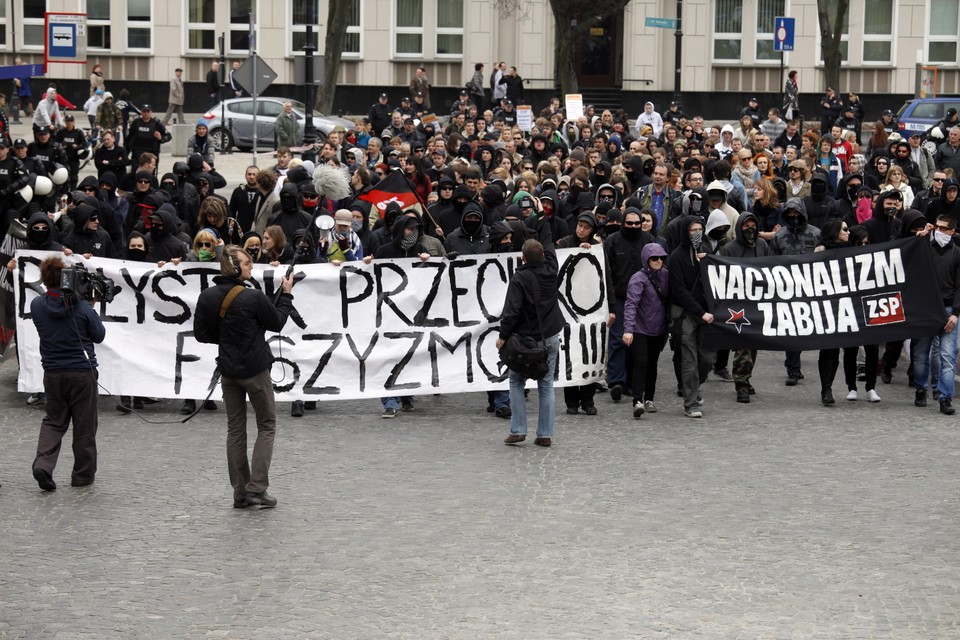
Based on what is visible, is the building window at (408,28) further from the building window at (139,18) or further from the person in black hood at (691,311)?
the person in black hood at (691,311)

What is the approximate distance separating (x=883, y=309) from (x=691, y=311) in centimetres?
187

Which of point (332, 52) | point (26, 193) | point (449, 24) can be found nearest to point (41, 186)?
point (26, 193)

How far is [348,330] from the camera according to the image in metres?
13.3

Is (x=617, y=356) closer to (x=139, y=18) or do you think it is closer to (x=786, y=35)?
(x=786, y=35)

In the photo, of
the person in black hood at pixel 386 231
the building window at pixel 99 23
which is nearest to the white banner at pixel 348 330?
the person in black hood at pixel 386 231

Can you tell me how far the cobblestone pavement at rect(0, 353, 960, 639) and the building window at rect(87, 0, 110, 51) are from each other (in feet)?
118

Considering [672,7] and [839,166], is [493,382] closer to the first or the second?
[839,166]

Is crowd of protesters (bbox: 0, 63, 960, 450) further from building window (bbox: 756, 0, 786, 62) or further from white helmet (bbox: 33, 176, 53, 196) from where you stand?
building window (bbox: 756, 0, 786, 62)

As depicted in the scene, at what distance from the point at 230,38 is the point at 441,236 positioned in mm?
33906

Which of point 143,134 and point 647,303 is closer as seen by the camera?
point 647,303

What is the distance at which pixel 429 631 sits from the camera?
7.66m

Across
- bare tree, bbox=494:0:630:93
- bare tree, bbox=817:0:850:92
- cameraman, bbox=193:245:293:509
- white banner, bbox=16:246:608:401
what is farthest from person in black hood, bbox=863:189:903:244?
bare tree, bbox=817:0:850:92

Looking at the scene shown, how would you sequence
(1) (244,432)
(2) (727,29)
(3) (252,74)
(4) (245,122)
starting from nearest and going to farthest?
(1) (244,432) < (3) (252,74) < (4) (245,122) < (2) (727,29)

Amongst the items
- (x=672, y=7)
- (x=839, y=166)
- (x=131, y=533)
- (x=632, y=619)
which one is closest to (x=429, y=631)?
(x=632, y=619)
